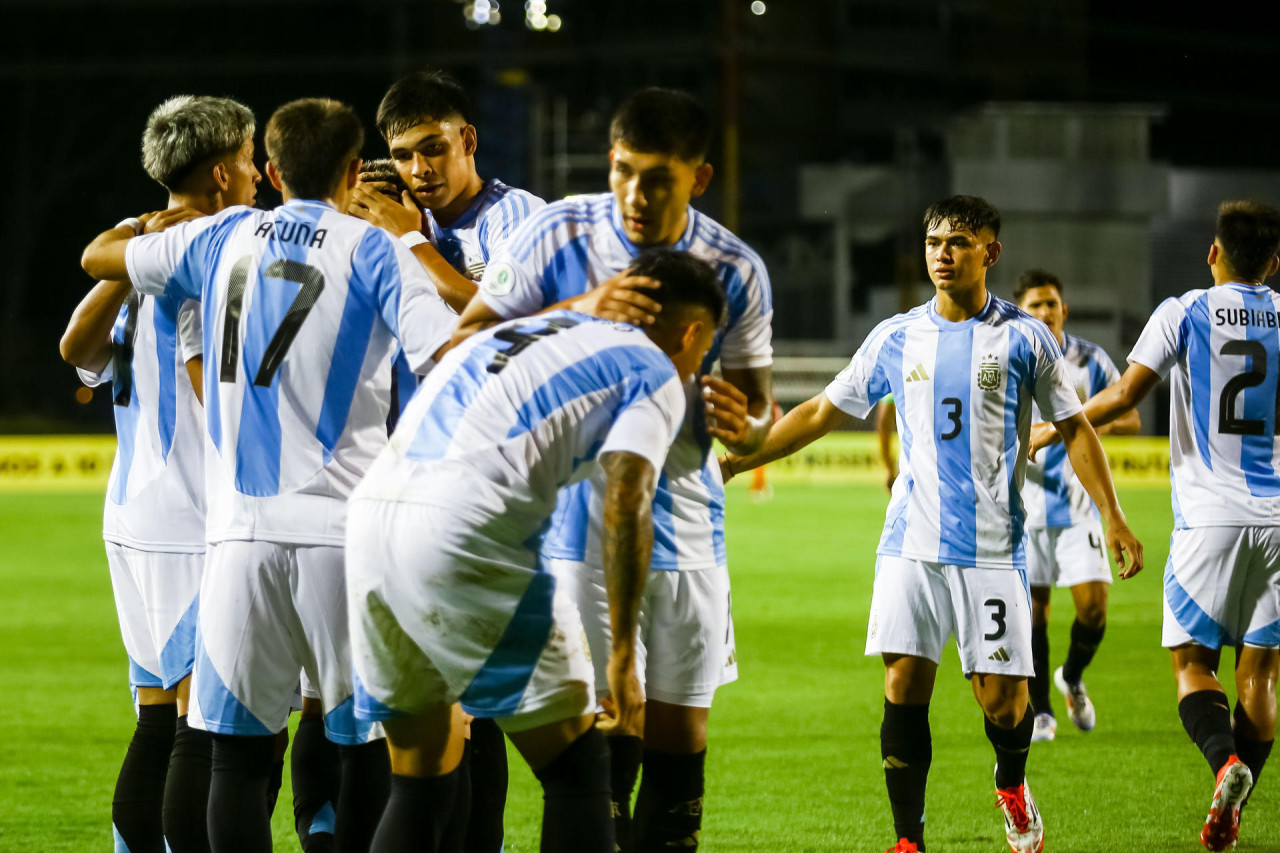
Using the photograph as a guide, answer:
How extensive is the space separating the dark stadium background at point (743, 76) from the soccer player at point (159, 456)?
30.9m

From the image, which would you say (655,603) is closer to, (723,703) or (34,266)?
(723,703)

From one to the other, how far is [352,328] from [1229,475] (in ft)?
10.7

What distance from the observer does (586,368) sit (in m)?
3.02

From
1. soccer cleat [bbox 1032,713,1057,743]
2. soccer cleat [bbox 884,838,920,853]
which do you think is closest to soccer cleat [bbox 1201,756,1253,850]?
soccer cleat [bbox 884,838,920,853]

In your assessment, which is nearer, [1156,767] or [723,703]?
[1156,767]

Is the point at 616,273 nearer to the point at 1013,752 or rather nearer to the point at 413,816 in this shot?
the point at 413,816

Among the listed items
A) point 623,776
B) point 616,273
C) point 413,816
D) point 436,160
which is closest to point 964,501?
point 623,776

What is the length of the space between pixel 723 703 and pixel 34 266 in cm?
3468

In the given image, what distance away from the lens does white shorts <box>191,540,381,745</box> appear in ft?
11.3

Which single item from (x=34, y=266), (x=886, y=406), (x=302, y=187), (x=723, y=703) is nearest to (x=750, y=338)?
(x=302, y=187)

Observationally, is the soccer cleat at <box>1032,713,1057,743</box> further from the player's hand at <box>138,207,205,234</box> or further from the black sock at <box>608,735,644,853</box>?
the player's hand at <box>138,207,205,234</box>

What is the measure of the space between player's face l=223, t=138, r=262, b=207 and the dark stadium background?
30867mm

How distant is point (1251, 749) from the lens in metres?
5.16

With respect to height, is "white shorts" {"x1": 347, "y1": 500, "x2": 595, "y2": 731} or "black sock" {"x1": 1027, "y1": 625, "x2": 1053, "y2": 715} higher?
"white shorts" {"x1": 347, "y1": 500, "x2": 595, "y2": 731}
